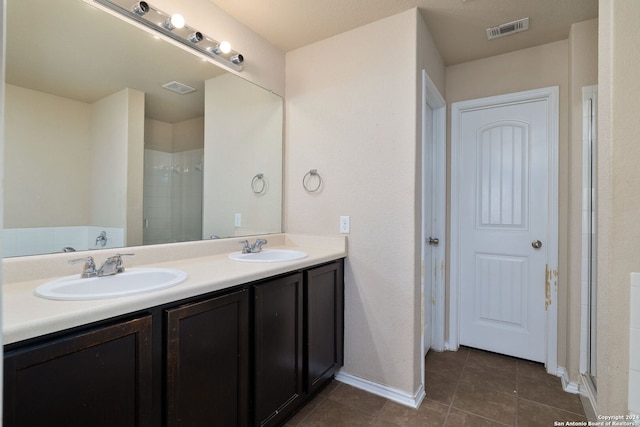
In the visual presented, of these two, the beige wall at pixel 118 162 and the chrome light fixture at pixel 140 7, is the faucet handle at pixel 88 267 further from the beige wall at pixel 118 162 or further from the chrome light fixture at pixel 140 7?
the chrome light fixture at pixel 140 7

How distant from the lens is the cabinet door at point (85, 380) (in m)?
0.80

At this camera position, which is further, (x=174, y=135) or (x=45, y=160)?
(x=174, y=135)

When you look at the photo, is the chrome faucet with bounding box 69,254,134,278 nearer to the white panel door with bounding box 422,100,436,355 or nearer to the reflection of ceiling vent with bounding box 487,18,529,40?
the white panel door with bounding box 422,100,436,355

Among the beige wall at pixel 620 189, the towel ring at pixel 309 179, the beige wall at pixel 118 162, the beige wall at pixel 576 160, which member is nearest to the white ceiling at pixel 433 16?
the beige wall at pixel 576 160

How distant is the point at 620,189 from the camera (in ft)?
3.23

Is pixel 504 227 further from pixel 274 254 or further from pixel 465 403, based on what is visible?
pixel 274 254

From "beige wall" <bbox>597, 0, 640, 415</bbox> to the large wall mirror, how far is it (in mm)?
1896

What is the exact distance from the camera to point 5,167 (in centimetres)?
123

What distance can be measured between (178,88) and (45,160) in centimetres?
80

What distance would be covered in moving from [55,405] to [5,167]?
37.6 inches

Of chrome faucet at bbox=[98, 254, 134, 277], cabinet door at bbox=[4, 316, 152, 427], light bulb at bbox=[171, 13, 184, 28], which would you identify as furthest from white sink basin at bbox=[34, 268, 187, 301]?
light bulb at bbox=[171, 13, 184, 28]

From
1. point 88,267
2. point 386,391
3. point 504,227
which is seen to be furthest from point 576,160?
point 88,267

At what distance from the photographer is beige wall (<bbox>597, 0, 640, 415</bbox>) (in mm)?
967

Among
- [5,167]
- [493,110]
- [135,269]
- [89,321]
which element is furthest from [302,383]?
[493,110]
